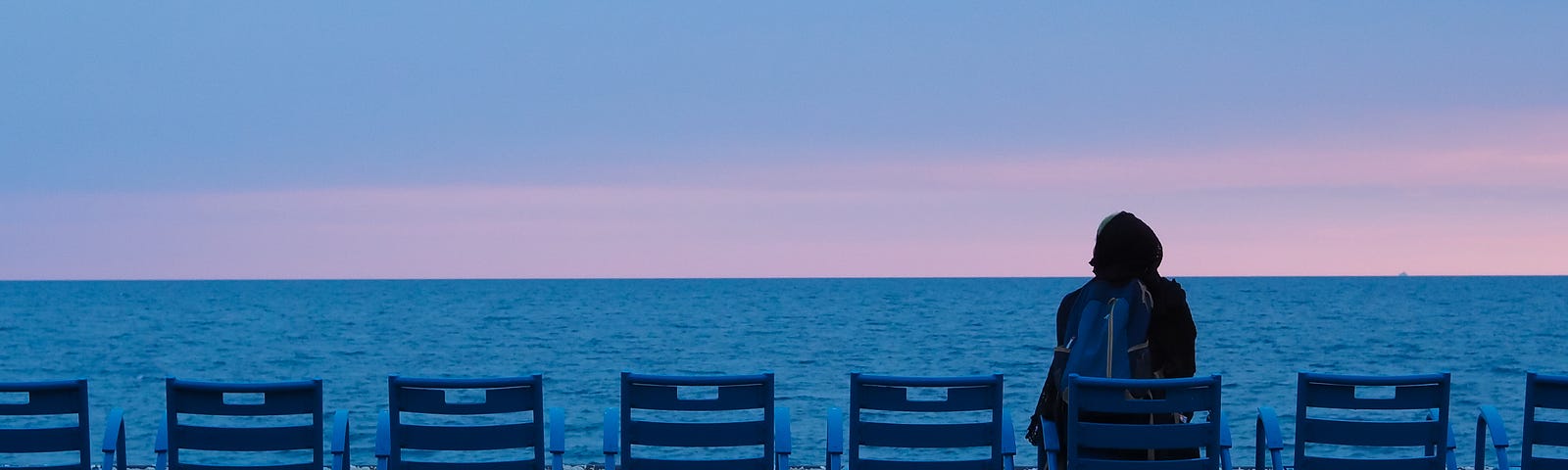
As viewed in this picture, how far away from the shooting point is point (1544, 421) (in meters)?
4.76

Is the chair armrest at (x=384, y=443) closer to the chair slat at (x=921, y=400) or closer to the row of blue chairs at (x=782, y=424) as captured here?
the row of blue chairs at (x=782, y=424)

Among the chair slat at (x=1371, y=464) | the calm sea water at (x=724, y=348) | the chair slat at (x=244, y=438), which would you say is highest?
the chair slat at (x=244, y=438)

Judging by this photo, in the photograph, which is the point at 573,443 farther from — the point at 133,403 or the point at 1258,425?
the point at 1258,425

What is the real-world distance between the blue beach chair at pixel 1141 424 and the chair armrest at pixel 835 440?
741 mm

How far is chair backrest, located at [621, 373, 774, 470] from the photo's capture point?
459 cm

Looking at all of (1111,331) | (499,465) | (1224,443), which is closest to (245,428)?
(499,465)

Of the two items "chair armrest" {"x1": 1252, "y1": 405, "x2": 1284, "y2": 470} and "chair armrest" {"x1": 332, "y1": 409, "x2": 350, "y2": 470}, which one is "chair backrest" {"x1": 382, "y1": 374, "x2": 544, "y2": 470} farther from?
"chair armrest" {"x1": 1252, "y1": 405, "x2": 1284, "y2": 470}

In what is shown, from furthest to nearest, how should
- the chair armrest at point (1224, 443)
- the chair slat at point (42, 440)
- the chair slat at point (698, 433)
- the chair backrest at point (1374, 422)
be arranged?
1. the chair armrest at point (1224, 443)
2. the chair slat at point (698, 433)
3. the chair slat at point (42, 440)
4. the chair backrest at point (1374, 422)

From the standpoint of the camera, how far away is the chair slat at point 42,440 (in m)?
4.63

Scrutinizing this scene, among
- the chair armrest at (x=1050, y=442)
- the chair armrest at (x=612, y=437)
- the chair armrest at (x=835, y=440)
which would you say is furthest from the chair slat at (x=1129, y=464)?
the chair armrest at (x=612, y=437)

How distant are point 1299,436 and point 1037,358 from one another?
35.2m

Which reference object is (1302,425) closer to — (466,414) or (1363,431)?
(1363,431)

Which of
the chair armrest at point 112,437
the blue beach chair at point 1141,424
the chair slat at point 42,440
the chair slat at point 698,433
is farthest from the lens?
the chair armrest at point 112,437

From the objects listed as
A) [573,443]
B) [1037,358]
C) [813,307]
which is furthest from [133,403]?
[813,307]
